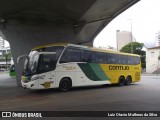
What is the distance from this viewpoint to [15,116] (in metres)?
8.01

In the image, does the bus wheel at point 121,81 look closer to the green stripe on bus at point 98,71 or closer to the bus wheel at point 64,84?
the green stripe on bus at point 98,71

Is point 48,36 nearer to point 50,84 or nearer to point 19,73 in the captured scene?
point 19,73

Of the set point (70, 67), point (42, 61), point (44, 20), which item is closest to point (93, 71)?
point (70, 67)

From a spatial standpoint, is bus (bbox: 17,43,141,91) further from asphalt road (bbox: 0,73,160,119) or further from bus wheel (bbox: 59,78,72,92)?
asphalt road (bbox: 0,73,160,119)

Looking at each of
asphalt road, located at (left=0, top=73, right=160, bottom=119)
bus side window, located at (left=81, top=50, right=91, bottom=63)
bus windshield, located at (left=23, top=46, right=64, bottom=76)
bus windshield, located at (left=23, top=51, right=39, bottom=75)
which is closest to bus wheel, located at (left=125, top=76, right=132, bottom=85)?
bus side window, located at (left=81, top=50, right=91, bottom=63)

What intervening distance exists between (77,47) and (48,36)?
4775 mm

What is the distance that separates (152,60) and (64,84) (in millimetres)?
54676

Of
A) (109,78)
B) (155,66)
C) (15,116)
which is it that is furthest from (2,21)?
(155,66)

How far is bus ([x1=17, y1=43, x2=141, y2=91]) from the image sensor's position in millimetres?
17023

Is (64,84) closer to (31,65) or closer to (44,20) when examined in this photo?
(31,65)

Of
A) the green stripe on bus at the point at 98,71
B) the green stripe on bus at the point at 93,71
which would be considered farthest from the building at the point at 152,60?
the green stripe on bus at the point at 93,71

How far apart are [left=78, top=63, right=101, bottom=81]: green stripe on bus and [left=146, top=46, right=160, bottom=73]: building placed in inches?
1961

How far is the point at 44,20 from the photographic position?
23.2 metres

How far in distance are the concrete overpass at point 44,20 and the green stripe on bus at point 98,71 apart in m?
4.29
